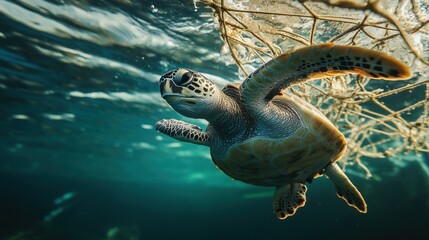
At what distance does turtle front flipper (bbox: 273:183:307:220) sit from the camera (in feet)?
13.4

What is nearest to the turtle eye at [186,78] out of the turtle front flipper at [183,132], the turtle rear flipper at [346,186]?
the turtle front flipper at [183,132]

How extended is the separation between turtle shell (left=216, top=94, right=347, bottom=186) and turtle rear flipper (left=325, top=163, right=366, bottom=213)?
0.15 m

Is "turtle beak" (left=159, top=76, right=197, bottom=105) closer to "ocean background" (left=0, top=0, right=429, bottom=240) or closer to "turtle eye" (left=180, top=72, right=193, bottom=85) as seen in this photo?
"turtle eye" (left=180, top=72, right=193, bottom=85)

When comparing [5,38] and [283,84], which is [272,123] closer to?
[283,84]

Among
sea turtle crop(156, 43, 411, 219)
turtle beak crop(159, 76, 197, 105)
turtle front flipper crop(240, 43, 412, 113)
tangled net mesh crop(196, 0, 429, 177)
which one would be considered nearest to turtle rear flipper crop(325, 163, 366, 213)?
sea turtle crop(156, 43, 411, 219)

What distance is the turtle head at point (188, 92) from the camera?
2.74m

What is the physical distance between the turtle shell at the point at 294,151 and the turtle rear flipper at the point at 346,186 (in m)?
0.15

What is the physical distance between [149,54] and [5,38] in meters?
3.47

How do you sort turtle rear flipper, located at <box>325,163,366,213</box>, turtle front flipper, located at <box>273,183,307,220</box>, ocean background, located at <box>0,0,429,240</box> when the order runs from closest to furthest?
turtle rear flipper, located at <box>325,163,366,213</box>
turtle front flipper, located at <box>273,183,307,220</box>
ocean background, located at <box>0,0,429,240</box>

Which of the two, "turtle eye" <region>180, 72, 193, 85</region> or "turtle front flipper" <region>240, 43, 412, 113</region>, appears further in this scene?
"turtle eye" <region>180, 72, 193, 85</region>

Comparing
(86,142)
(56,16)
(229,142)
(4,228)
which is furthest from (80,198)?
(229,142)

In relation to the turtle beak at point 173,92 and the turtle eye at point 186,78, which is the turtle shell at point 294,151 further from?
the turtle eye at point 186,78

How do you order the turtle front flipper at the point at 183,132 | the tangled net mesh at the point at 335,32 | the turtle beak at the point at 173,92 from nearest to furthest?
the turtle beak at the point at 173,92 → the tangled net mesh at the point at 335,32 → the turtle front flipper at the point at 183,132

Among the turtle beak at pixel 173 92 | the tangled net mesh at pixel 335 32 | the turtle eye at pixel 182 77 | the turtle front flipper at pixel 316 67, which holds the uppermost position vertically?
the tangled net mesh at pixel 335 32
